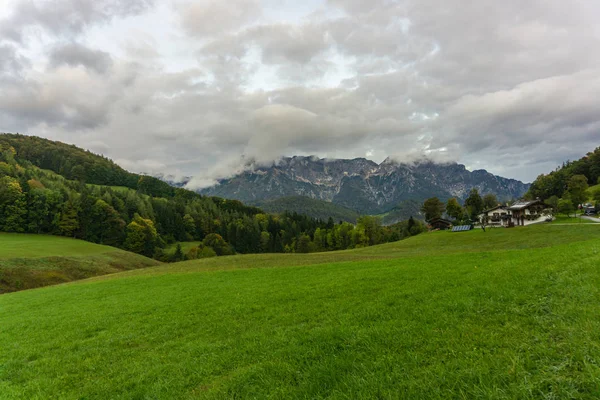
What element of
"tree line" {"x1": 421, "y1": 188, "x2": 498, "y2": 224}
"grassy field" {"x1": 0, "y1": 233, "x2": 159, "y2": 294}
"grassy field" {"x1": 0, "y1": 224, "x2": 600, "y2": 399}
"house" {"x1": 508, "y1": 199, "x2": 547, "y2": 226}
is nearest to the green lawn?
"grassy field" {"x1": 0, "y1": 233, "x2": 159, "y2": 294}

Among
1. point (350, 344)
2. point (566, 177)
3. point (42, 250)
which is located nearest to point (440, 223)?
point (566, 177)

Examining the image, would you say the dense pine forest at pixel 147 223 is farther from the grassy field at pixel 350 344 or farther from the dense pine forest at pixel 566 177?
the grassy field at pixel 350 344

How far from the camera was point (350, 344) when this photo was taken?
8.17m

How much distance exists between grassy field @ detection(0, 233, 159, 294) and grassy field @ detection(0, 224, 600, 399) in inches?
1777

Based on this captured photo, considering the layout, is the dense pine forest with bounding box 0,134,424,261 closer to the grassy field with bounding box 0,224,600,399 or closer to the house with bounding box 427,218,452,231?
the house with bounding box 427,218,452,231

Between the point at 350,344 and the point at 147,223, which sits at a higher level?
the point at 147,223

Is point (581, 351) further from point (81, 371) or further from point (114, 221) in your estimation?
point (114, 221)

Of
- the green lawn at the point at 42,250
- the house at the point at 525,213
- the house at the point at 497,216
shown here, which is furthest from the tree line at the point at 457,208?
the green lawn at the point at 42,250

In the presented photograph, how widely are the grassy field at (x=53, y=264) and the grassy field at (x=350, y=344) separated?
45.1 m

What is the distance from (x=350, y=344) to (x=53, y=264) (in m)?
71.3

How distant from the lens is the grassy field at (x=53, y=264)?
49.4 metres

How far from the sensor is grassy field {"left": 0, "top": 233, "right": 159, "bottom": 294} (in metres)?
49.4

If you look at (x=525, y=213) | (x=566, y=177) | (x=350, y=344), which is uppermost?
(x=566, y=177)

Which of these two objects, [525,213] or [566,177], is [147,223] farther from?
[566,177]
